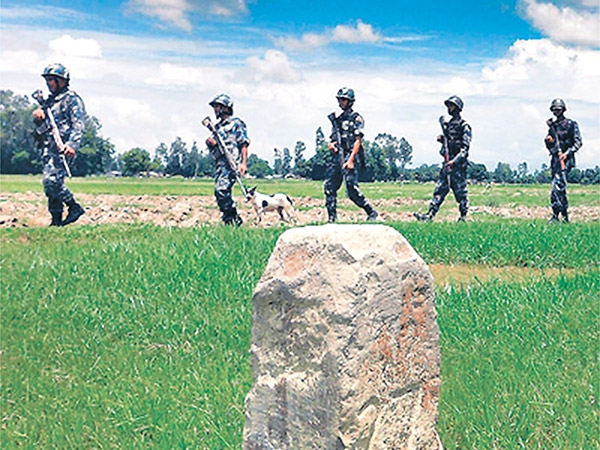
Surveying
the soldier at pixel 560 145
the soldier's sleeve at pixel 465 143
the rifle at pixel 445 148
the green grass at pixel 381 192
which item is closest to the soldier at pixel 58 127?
the rifle at pixel 445 148

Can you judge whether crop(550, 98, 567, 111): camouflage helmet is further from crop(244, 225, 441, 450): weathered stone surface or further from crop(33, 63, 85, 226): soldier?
crop(244, 225, 441, 450): weathered stone surface

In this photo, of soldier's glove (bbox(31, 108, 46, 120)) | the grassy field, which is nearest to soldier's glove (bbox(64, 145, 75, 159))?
soldier's glove (bbox(31, 108, 46, 120))

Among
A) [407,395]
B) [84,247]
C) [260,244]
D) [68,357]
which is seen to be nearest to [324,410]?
[407,395]

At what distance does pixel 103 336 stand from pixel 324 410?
4045mm

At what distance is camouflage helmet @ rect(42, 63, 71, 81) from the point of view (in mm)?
11211

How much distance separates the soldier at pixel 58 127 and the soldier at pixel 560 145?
329 inches

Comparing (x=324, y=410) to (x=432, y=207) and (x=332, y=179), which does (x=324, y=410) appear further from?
(x=432, y=207)

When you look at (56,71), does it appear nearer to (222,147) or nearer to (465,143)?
(222,147)

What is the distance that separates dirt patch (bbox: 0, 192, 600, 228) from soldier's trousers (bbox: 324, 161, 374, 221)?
1003 mm

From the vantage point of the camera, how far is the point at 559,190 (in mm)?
15008

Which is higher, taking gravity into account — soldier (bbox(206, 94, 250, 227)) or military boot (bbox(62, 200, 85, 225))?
soldier (bbox(206, 94, 250, 227))

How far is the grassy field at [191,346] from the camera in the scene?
4695 millimetres

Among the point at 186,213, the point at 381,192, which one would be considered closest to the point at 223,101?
the point at 186,213

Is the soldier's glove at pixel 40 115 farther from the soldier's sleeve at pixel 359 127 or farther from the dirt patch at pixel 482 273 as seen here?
the dirt patch at pixel 482 273
